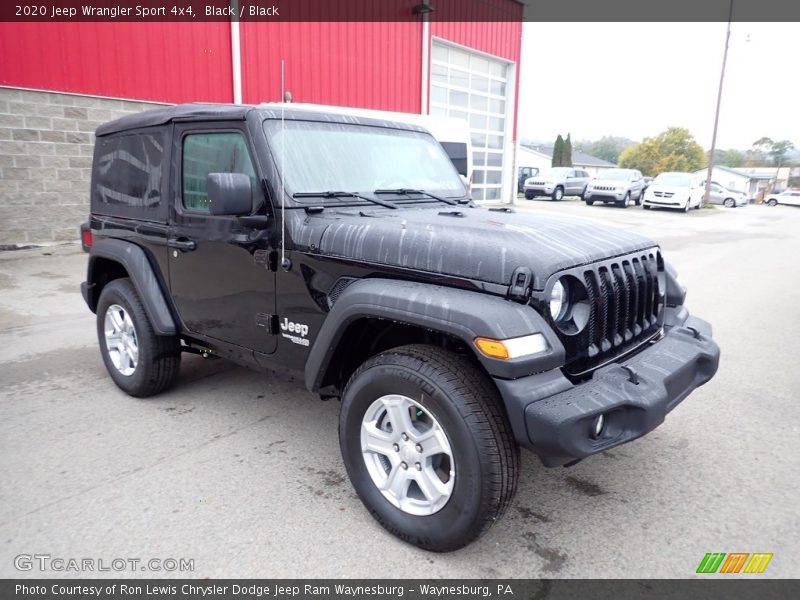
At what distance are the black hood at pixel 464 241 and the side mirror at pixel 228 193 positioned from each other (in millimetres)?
307

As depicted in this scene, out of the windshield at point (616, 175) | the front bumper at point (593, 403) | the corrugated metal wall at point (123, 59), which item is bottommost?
the front bumper at point (593, 403)

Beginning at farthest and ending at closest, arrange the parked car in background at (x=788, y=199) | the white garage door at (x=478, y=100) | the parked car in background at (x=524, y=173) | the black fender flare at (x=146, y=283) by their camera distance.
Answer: the parked car in background at (x=788, y=199) < the parked car in background at (x=524, y=173) < the white garage door at (x=478, y=100) < the black fender flare at (x=146, y=283)

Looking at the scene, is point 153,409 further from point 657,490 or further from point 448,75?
point 448,75

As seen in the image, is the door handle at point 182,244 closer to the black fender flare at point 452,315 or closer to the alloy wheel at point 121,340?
the alloy wheel at point 121,340

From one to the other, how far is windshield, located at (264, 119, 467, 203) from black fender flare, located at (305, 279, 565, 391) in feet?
2.63

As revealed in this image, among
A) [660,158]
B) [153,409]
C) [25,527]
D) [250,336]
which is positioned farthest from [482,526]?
[660,158]

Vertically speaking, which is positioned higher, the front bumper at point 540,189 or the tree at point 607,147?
the tree at point 607,147

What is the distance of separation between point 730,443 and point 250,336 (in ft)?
9.80

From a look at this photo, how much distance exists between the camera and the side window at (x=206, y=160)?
10.7ft

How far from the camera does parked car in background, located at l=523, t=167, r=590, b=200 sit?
28312mm

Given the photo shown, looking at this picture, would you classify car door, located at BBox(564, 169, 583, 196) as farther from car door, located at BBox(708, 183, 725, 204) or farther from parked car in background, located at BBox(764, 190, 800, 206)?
parked car in background, located at BBox(764, 190, 800, 206)

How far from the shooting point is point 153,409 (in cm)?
404
